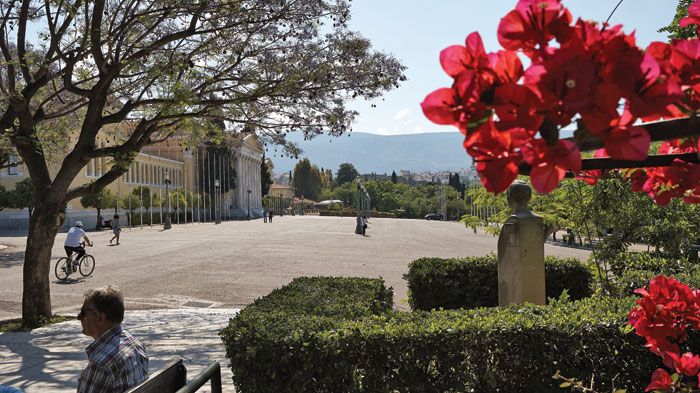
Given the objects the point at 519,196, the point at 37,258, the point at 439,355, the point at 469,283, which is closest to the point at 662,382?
the point at 439,355

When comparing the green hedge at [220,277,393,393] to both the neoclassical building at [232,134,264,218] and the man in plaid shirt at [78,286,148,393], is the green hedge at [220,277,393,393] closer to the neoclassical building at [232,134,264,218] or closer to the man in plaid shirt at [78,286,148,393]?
the man in plaid shirt at [78,286,148,393]

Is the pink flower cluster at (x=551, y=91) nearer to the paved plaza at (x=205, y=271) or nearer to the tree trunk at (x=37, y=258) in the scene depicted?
the paved plaza at (x=205, y=271)

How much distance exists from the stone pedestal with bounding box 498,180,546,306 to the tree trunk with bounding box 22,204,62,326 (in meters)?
7.08

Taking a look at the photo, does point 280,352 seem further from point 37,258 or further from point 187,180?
point 187,180

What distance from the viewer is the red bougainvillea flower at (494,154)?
0.98 meters

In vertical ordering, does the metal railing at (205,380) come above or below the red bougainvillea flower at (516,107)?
below

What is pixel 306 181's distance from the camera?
555 ft

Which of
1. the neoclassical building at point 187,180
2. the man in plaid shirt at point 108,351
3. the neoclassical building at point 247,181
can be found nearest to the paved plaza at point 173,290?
the man in plaid shirt at point 108,351

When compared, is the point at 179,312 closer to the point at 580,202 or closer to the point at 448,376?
the point at 580,202

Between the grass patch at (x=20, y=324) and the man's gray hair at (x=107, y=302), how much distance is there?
6849 mm

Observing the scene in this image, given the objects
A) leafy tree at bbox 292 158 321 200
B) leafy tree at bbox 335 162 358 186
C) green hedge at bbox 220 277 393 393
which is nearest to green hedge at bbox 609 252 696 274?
green hedge at bbox 220 277 393 393

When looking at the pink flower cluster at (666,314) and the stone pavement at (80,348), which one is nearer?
the pink flower cluster at (666,314)

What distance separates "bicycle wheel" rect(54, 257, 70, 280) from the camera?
16594 mm

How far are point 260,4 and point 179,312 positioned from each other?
5.53 meters
